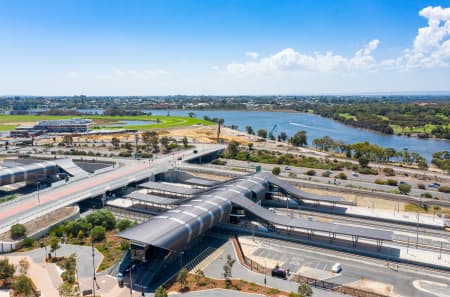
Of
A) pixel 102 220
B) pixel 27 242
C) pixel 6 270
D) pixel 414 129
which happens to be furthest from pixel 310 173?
pixel 414 129

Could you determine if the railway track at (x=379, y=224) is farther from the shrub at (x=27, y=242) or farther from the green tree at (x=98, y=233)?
the shrub at (x=27, y=242)

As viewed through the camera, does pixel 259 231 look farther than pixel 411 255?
Yes

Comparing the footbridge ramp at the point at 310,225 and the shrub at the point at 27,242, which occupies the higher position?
the footbridge ramp at the point at 310,225

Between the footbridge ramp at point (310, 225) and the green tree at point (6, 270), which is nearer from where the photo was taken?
the green tree at point (6, 270)

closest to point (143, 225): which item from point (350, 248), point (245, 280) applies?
point (245, 280)

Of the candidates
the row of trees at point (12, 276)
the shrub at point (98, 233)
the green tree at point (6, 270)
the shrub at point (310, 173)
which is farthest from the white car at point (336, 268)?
the shrub at point (310, 173)

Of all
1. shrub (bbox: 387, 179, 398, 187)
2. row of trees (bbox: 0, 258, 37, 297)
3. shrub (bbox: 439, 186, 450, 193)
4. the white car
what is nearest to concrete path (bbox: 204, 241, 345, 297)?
the white car

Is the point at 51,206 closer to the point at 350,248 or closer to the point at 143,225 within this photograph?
the point at 143,225

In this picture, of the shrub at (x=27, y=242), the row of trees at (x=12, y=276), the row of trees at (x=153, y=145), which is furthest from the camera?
the row of trees at (x=153, y=145)
